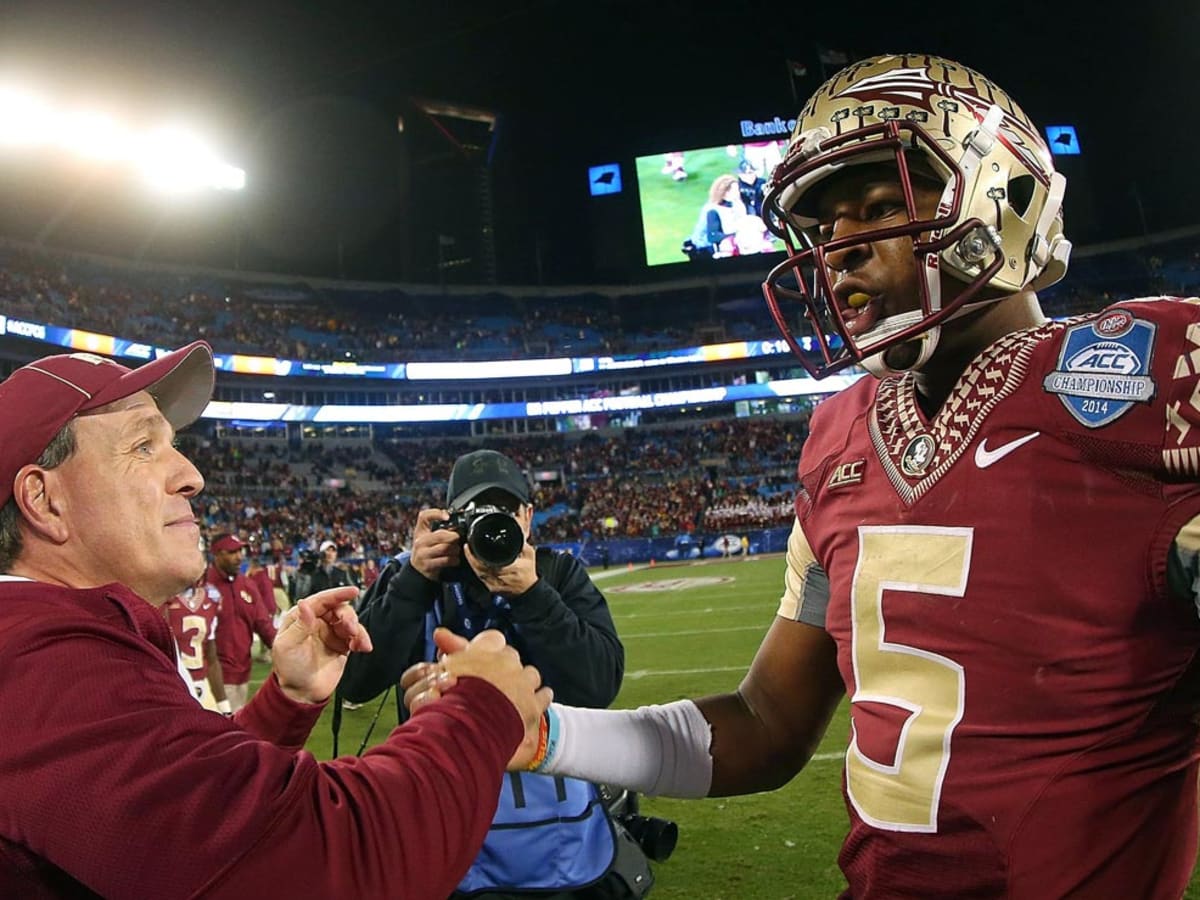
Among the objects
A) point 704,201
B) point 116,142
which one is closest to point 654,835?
point 116,142

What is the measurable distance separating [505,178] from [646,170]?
843 cm

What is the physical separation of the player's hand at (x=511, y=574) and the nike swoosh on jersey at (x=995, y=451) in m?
1.60

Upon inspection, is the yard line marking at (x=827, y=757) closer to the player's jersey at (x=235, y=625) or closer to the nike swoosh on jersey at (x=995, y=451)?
the nike swoosh on jersey at (x=995, y=451)

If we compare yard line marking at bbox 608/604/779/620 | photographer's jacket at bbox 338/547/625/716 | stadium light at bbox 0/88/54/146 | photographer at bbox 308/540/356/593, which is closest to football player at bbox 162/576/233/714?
photographer at bbox 308/540/356/593

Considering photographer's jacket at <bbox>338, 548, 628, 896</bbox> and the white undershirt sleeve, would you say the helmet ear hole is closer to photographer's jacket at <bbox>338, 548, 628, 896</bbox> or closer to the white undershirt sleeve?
the white undershirt sleeve

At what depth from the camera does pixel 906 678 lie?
4.66 ft

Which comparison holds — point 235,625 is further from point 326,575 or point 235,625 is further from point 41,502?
point 41,502

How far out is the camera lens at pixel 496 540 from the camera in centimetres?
269

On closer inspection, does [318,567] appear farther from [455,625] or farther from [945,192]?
[945,192]

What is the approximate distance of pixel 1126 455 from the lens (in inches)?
48.0

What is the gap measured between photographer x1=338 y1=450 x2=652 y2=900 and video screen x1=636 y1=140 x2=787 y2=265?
4028 cm

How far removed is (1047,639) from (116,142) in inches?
1329

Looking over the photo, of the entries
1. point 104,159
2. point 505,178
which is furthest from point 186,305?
point 505,178

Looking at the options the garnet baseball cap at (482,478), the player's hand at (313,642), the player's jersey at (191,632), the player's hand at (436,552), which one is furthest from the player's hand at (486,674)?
the player's jersey at (191,632)
